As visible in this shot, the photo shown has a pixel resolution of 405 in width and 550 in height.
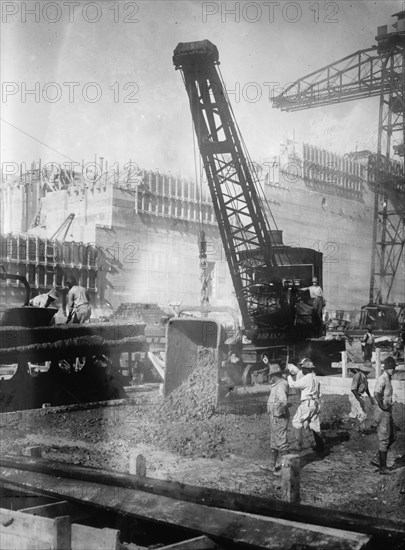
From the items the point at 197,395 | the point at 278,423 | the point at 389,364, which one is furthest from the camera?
the point at 197,395

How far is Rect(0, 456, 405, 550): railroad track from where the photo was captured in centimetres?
380

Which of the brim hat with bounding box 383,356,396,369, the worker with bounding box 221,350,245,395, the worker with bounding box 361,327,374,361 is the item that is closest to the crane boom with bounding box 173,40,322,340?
the worker with bounding box 221,350,245,395

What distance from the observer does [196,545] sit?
3854 millimetres

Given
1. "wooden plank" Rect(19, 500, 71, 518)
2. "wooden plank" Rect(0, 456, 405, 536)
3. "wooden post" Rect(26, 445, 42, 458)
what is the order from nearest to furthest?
"wooden plank" Rect(0, 456, 405, 536)
"wooden plank" Rect(19, 500, 71, 518)
"wooden post" Rect(26, 445, 42, 458)

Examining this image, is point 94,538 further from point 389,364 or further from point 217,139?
point 217,139

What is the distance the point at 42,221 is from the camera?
1346 inches

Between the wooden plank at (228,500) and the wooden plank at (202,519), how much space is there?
4.0 inches

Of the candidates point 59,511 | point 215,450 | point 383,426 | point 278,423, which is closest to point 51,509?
point 59,511

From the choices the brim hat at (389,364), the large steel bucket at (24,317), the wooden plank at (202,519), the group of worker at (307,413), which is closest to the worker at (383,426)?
the group of worker at (307,413)

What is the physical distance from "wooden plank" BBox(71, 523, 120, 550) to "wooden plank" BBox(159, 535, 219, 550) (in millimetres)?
310

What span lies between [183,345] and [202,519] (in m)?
7.58

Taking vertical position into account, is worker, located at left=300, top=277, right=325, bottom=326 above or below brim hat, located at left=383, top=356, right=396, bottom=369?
above

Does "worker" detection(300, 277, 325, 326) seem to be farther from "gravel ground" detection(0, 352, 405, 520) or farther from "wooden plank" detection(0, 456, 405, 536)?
"wooden plank" detection(0, 456, 405, 536)

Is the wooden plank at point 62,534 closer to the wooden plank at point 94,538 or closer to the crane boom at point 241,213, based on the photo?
the wooden plank at point 94,538
